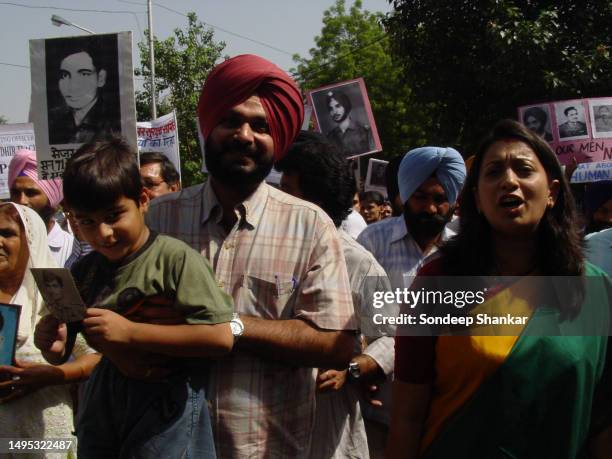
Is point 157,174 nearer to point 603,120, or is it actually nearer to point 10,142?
point 10,142

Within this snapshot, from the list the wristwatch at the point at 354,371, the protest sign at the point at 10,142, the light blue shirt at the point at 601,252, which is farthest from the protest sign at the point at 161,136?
the light blue shirt at the point at 601,252

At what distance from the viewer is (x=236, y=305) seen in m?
2.52

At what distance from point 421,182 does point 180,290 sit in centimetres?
206

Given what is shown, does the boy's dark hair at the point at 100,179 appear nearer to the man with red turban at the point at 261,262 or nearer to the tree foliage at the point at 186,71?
the man with red turban at the point at 261,262

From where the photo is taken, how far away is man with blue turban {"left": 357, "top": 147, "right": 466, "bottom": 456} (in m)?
4.00

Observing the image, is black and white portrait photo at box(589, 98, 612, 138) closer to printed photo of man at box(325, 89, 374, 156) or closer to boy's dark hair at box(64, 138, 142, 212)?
printed photo of man at box(325, 89, 374, 156)

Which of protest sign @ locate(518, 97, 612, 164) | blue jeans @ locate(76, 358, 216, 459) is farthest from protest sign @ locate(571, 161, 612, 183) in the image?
blue jeans @ locate(76, 358, 216, 459)

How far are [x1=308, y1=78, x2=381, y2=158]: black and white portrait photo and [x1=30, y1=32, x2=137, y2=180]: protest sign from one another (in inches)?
163

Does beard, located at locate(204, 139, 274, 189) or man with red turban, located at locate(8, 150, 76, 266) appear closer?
beard, located at locate(204, 139, 274, 189)

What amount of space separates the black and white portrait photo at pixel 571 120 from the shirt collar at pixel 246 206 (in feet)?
26.8

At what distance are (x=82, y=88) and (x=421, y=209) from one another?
2272 millimetres

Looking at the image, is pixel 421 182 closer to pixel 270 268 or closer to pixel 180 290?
pixel 270 268

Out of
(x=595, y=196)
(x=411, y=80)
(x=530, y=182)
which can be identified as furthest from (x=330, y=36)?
(x=530, y=182)

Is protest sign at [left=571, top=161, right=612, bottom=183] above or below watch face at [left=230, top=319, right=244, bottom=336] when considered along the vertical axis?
above
